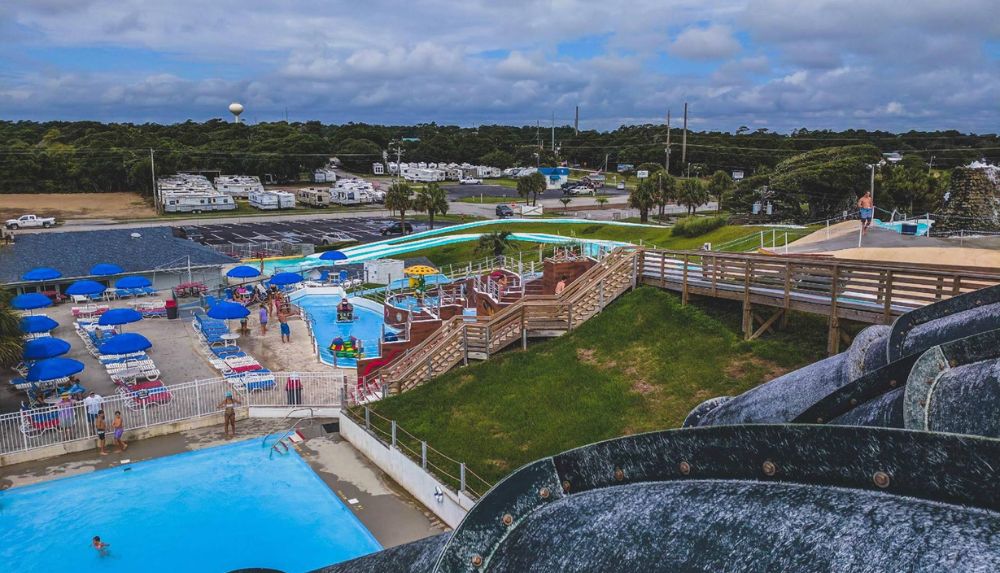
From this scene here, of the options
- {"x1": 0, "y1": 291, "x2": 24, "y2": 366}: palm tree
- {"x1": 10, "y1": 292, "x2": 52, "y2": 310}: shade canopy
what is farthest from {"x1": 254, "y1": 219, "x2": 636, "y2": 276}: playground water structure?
{"x1": 0, "y1": 291, "x2": 24, "y2": 366}: palm tree

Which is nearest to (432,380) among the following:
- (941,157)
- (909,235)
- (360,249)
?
(909,235)

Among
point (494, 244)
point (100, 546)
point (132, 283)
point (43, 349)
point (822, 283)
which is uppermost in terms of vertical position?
point (822, 283)

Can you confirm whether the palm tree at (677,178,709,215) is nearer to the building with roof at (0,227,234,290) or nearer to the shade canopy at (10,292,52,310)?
the building with roof at (0,227,234,290)

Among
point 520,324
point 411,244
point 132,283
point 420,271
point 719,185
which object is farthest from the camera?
point 719,185

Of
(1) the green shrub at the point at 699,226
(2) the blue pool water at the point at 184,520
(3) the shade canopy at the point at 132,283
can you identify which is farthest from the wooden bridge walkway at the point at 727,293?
(3) the shade canopy at the point at 132,283

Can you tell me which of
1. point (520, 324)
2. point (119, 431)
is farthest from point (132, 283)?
point (520, 324)

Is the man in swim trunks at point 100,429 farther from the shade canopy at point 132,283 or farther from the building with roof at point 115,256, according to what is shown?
the building with roof at point 115,256

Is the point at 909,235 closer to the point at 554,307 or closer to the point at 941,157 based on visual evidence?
→ the point at 554,307

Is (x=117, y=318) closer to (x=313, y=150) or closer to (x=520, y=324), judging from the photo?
(x=520, y=324)
